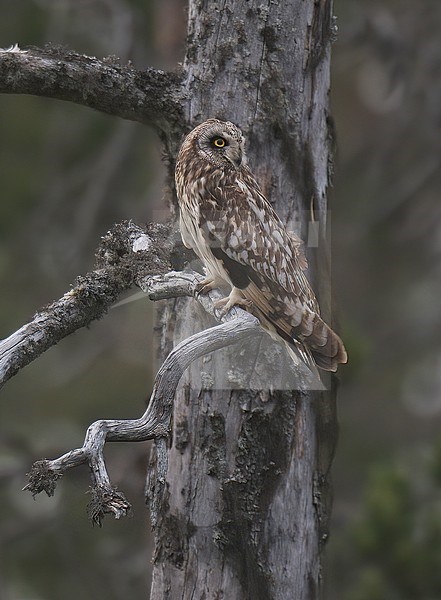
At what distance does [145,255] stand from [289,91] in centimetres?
82

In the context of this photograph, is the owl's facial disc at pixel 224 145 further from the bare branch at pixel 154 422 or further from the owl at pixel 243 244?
the bare branch at pixel 154 422

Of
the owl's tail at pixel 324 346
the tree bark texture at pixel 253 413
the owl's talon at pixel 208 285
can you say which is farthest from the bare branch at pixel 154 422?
the tree bark texture at pixel 253 413

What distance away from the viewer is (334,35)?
360 centimetres

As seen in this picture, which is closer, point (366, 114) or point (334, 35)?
point (334, 35)

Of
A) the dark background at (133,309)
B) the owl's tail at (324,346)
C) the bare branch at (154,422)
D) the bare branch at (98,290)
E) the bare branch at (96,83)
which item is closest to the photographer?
the bare branch at (154,422)

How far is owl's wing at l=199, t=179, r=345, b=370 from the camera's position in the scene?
304 cm

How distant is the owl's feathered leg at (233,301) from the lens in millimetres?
3066

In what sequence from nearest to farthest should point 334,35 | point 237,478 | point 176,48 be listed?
point 237,478 → point 334,35 → point 176,48

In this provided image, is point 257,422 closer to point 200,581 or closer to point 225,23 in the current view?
point 200,581

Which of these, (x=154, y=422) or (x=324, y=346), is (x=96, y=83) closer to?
(x=324, y=346)

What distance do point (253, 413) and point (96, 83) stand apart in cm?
125

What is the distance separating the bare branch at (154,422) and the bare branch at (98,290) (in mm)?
105

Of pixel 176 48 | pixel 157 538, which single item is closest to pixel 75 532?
pixel 176 48

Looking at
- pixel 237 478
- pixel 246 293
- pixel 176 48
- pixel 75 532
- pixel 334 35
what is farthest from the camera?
pixel 75 532
